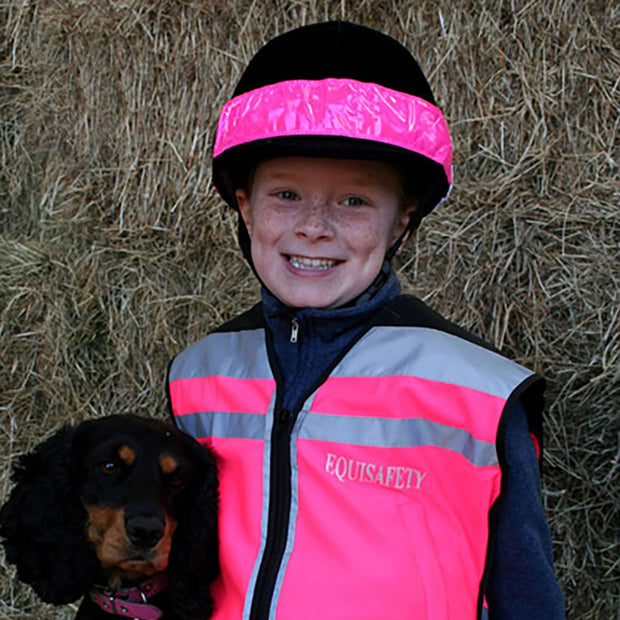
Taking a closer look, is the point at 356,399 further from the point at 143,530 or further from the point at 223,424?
the point at 143,530

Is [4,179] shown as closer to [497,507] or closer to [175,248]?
[175,248]

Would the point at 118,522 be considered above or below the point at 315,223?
below

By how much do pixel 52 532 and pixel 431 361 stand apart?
0.96 metres

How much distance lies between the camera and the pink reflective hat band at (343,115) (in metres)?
1.81

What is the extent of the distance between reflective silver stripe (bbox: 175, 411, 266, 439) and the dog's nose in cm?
29

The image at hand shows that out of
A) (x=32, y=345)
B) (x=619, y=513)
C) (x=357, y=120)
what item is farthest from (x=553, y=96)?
(x=32, y=345)

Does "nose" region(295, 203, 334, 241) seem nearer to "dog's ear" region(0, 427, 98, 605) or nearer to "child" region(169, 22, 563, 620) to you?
"child" region(169, 22, 563, 620)

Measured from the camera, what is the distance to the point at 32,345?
10.9 feet

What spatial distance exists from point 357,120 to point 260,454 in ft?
2.61

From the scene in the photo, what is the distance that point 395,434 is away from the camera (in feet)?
6.00

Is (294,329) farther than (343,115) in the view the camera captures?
Yes

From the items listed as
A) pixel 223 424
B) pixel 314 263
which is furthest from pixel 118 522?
pixel 314 263

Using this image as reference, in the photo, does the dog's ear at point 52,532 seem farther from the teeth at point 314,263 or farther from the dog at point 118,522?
the teeth at point 314,263

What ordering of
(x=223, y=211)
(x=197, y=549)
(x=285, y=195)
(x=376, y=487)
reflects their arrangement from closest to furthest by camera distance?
1. (x=376, y=487)
2. (x=197, y=549)
3. (x=285, y=195)
4. (x=223, y=211)
